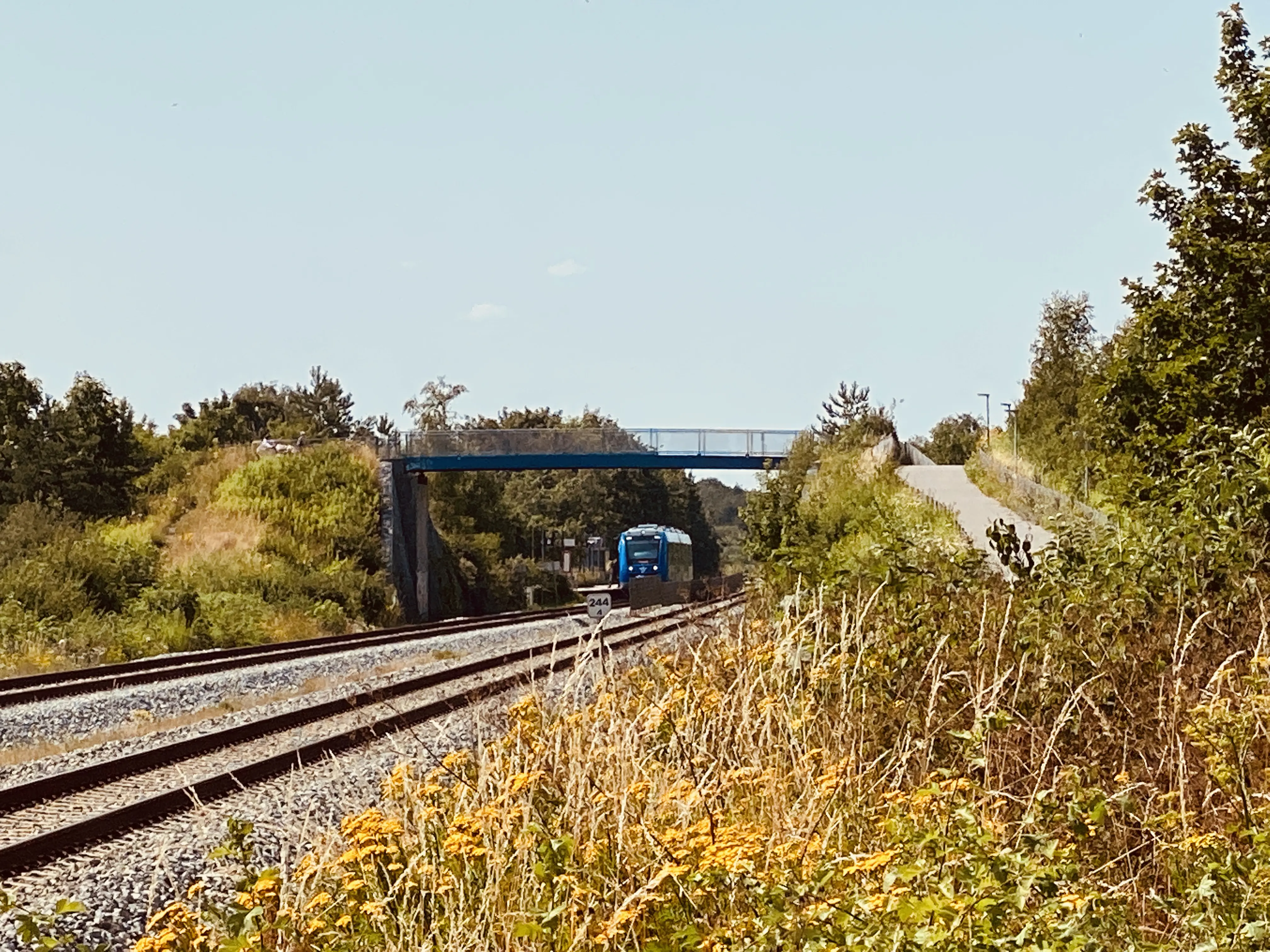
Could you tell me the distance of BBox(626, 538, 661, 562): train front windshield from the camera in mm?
51250

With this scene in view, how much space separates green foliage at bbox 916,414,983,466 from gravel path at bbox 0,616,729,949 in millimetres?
58991

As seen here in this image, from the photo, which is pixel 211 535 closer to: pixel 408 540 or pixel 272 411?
pixel 408 540

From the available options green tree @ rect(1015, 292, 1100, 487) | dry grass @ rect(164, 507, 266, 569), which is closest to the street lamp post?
green tree @ rect(1015, 292, 1100, 487)

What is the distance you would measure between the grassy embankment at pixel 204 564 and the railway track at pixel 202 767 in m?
9.89

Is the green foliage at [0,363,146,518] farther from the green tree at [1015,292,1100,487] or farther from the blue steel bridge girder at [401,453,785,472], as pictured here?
the green tree at [1015,292,1100,487]

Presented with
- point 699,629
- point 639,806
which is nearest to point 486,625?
point 699,629

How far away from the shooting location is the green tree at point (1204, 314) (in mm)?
16422

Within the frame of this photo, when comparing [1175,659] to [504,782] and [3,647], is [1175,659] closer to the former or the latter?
[504,782]

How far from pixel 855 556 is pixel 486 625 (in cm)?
2520

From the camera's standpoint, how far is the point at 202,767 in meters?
11.3

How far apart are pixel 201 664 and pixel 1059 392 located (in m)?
30.7

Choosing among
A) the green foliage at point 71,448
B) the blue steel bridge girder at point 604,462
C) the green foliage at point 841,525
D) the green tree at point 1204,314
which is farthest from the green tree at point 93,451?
the green tree at point 1204,314

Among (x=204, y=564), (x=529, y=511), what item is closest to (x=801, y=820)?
(x=204, y=564)

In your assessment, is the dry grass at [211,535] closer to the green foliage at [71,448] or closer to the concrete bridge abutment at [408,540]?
the green foliage at [71,448]
